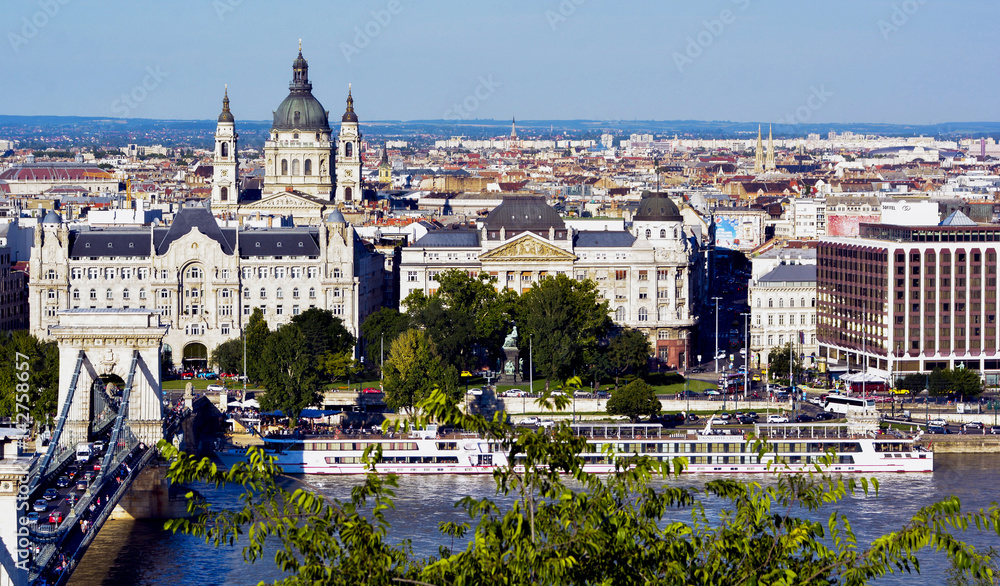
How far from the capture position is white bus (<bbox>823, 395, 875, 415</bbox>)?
222 feet

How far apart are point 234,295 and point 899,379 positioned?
27.1m

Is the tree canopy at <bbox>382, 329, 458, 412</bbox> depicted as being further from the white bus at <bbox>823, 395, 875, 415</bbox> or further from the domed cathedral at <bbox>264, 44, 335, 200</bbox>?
the domed cathedral at <bbox>264, 44, 335, 200</bbox>

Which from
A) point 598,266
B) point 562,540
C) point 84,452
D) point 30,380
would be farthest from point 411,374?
point 562,540

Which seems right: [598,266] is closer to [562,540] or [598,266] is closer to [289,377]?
[289,377]

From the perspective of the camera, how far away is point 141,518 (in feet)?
164

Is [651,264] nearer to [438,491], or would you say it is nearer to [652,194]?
[652,194]

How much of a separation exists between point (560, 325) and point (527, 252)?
33.0ft

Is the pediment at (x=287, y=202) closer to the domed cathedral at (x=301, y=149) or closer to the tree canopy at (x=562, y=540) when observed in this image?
the domed cathedral at (x=301, y=149)

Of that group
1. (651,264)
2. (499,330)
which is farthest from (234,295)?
(651,264)

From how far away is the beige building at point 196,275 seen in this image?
80.9 meters

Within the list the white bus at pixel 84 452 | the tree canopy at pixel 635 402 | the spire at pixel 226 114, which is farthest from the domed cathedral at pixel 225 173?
the white bus at pixel 84 452

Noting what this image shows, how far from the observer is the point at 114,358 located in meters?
52.8

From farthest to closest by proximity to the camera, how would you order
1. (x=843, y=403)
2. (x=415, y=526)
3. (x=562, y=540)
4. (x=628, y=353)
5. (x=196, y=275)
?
(x=196, y=275) < (x=628, y=353) < (x=843, y=403) < (x=415, y=526) < (x=562, y=540)

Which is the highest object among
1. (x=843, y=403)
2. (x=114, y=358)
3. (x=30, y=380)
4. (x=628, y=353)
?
(x=114, y=358)
